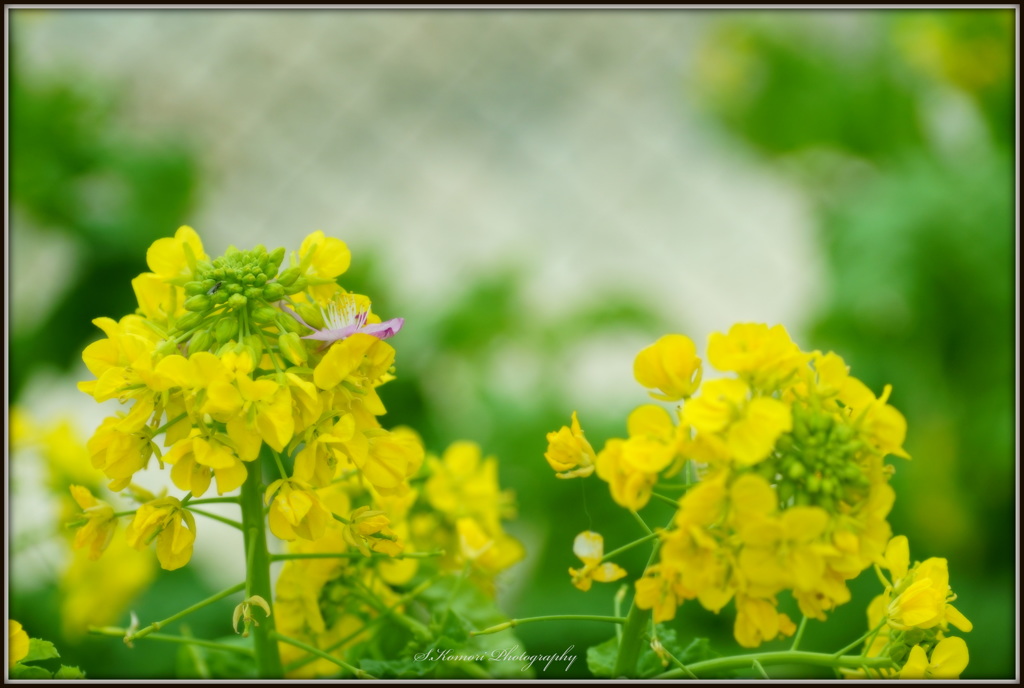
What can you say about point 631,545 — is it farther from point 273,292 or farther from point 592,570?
point 273,292

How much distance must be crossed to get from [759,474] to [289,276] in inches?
9.6

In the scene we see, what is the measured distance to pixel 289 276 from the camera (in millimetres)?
467

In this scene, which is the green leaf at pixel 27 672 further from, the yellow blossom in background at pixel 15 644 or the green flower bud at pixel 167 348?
the green flower bud at pixel 167 348

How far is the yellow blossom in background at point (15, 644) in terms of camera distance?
1.47 feet

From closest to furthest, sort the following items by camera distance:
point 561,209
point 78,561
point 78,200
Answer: point 78,561 → point 78,200 → point 561,209

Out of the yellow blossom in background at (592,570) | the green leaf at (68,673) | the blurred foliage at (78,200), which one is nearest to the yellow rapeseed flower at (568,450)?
the yellow blossom in background at (592,570)

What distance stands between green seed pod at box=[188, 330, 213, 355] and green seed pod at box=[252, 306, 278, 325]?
0.02m

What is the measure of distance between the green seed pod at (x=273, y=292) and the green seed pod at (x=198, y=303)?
0.09ft

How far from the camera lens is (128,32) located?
3137 mm

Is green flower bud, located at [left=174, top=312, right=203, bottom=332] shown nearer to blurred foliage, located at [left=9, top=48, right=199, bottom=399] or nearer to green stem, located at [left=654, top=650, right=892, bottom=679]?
green stem, located at [left=654, top=650, right=892, bottom=679]

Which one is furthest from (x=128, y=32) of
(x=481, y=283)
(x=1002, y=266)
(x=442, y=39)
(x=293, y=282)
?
(x=293, y=282)

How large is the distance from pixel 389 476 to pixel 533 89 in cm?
302

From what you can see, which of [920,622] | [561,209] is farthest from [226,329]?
[561,209]

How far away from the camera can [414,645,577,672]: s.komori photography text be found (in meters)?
0.50
